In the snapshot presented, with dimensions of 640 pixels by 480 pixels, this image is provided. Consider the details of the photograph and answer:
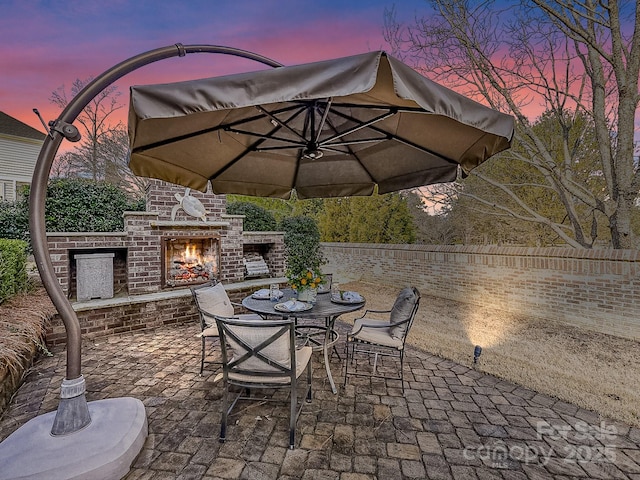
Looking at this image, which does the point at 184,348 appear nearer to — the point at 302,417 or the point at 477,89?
the point at 302,417

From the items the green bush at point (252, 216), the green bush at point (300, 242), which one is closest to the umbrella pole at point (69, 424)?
the green bush at point (252, 216)

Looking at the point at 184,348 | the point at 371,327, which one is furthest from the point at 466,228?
the point at 184,348

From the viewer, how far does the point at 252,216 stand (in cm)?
761

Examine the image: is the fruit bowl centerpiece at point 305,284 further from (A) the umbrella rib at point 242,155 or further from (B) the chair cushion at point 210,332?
(A) the umbrella rib at point 242,155

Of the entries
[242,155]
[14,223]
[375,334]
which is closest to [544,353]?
[375,334]

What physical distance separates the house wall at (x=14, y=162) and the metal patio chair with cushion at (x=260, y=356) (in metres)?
14.1

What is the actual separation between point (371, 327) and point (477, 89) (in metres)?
5.02

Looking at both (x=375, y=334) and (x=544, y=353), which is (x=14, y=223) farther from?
(x=544, y=353)

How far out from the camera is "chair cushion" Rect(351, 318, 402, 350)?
9.96 ft

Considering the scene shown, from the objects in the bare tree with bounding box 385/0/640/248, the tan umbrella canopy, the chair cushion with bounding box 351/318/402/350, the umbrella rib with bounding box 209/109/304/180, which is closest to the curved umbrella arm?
the tan umbrella canopy

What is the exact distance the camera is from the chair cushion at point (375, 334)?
119 inches

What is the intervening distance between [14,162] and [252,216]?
1154 cm

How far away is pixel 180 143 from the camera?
104 inches

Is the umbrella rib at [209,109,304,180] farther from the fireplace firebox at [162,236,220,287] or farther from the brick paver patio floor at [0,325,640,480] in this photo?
the fireplace firebox at [162,236,220,287]
